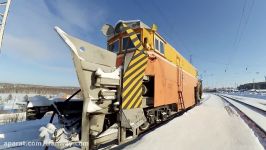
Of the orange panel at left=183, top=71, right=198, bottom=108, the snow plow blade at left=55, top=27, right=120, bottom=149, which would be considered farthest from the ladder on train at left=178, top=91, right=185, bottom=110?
the snow plow blade at left=55, top=27, right=120, bottom=149

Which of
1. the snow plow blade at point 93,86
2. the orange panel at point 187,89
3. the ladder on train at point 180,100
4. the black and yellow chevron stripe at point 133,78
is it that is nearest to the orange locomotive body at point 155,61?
the black and yellow chevron stripe at point 133,78

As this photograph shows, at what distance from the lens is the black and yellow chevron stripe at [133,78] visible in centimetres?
394

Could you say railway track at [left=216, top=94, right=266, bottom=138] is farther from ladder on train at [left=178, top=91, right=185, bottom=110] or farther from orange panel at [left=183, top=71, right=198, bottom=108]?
orange panel at [left=183, top=71, right=198, bottom=108]

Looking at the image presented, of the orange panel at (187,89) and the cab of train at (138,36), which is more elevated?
the cab of train at (138,36)

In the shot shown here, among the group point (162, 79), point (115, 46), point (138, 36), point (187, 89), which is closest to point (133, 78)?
point (162, 79)

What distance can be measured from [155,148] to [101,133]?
1.23m

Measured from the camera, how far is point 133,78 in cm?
419

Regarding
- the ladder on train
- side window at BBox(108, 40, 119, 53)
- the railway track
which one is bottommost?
the railway track

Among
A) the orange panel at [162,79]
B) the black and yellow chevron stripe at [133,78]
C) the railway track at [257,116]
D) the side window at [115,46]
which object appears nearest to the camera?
the black and yellow chevron stripe at [133,78]

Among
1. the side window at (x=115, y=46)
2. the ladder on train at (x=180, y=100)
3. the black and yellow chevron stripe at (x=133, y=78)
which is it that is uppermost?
the side window at (x=115, y=46)

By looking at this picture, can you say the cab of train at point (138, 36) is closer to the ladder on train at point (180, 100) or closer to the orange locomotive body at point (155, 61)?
the orange locomotive body at point (155, 61)

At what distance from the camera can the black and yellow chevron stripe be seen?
3937 millimetres

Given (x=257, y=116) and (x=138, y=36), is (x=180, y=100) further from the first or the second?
(x=257, y=116)

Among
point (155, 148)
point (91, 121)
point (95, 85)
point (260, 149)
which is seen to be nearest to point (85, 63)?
point (95, 85)
